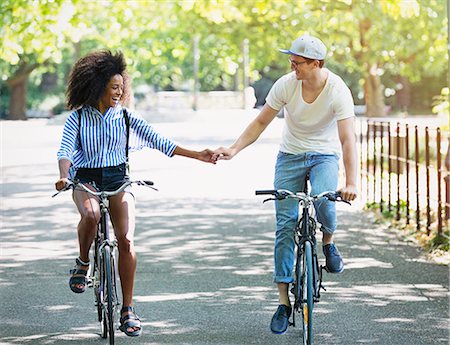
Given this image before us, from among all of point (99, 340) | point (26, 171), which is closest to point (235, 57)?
point (26, 171)

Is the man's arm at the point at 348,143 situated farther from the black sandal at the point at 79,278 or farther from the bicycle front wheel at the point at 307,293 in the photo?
the black sandal at the point at 79,278

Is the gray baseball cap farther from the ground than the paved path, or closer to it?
farther from the ground

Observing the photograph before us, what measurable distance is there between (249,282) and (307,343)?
3.03 meters

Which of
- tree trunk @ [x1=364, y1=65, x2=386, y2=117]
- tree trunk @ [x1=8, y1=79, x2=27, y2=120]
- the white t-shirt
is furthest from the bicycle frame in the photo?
tree trunk @ [x1=8, y1=79, x2=27, y2=120]

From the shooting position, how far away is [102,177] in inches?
305

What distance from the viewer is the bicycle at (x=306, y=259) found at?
7.39 m

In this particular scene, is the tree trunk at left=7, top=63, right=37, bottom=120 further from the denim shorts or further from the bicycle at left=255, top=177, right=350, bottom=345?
the bicycle at left=255, top=177, right=350, bottom=345

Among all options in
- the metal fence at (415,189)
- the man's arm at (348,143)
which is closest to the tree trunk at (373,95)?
the metal fence at (415,189)

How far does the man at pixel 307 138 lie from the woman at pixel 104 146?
2.99 ft

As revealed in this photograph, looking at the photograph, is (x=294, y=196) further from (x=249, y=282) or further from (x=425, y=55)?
(x=425, y=55)

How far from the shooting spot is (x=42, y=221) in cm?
1553

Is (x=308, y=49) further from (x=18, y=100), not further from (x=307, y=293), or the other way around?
(x=18, y=100)

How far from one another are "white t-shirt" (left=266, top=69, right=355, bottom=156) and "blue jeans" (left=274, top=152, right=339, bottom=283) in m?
0.06

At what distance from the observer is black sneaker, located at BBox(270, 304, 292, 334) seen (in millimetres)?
7863
